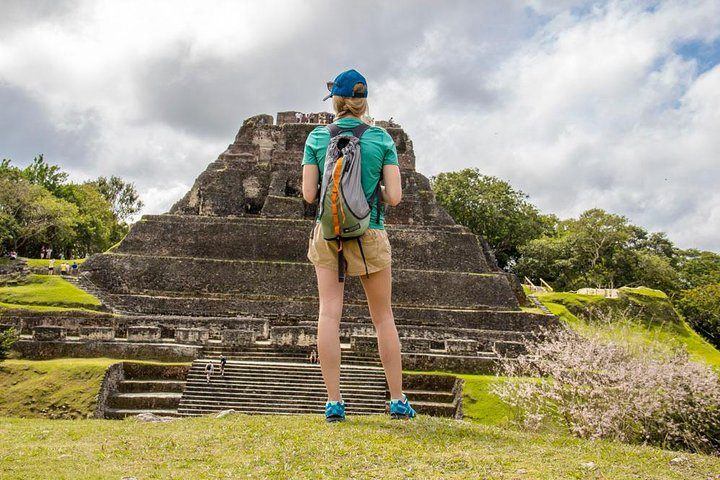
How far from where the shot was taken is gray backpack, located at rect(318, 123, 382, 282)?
4.91m

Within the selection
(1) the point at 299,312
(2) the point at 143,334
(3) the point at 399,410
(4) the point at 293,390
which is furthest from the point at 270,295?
(3) the point at 399,410

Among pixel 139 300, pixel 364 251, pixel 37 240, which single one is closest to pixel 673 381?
pixel 364 251

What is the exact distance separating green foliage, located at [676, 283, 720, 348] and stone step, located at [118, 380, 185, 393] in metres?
33.3

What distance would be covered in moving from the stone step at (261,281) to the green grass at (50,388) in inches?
330

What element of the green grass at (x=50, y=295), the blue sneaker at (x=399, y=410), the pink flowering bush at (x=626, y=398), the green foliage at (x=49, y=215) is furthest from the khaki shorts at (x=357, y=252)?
the green foliage at (x=49, y=215)

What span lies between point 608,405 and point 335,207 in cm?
948

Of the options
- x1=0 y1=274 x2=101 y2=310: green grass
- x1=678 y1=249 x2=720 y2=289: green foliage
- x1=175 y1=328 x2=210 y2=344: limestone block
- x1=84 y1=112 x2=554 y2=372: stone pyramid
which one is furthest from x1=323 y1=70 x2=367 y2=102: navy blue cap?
x1=678 y1=249 x2=720 y2=289: green foliage

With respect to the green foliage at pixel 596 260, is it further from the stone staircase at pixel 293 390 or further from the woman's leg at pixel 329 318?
the woman's leg at pixel 329 318

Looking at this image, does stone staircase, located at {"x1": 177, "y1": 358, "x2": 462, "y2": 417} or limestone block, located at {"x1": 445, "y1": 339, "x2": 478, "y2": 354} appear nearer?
stone staircase, located at {"x1": 177, "y1": 358, "x2": 462, "y2": 417}

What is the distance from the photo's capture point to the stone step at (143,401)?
593 inches

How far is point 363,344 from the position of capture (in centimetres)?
1853

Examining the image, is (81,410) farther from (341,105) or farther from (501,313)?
(501,313)

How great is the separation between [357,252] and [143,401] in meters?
12.0

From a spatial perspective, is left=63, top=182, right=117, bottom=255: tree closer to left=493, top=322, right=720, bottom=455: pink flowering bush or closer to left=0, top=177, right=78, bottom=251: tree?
left=0, top=177, right=78, bottom=251: tree
